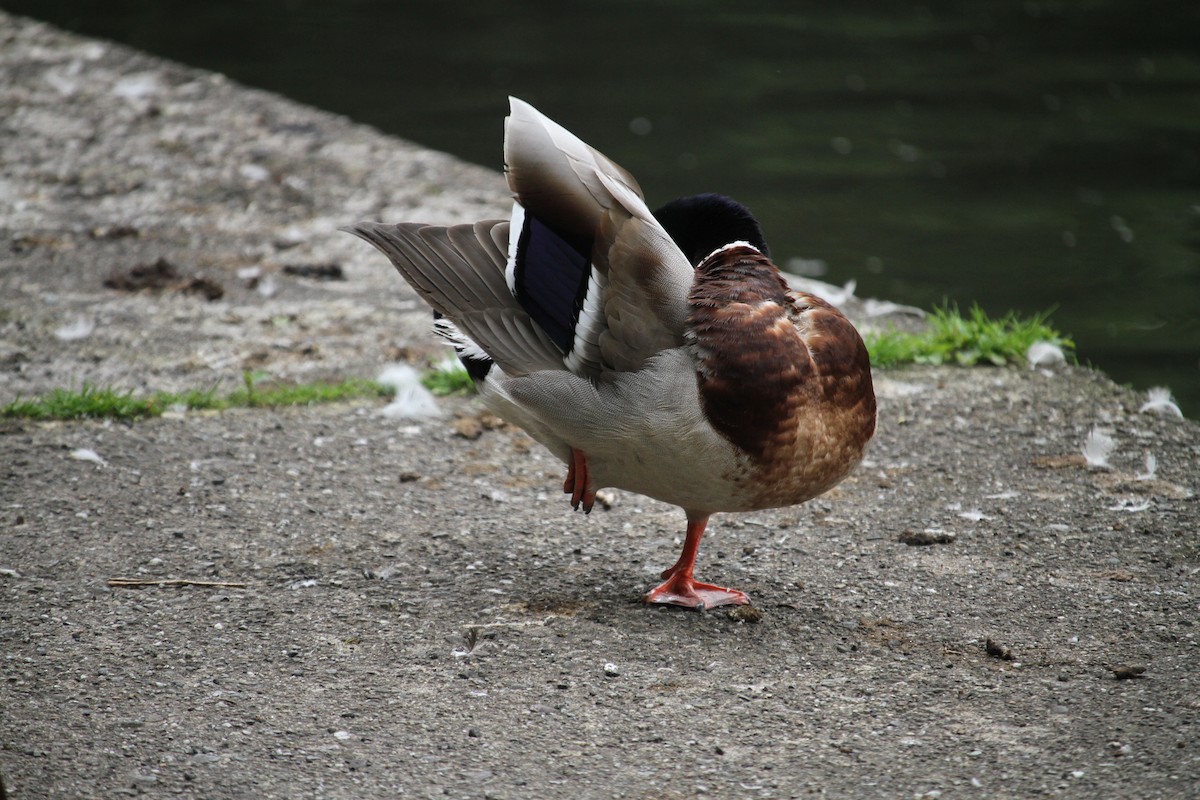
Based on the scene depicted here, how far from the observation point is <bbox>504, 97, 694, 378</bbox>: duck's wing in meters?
3.39

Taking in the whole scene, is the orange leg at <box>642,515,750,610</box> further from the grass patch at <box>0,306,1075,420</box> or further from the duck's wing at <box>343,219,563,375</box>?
the grass patch at <box>0,306,1075,420</box>

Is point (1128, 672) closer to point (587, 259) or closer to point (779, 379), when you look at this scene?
point (779, 379)

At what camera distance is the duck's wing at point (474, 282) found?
141 inches

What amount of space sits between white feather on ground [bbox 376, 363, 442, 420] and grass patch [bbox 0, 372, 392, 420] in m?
0.05

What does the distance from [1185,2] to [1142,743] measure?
14.1 metres

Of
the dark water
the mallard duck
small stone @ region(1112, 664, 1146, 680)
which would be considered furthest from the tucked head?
the dark water

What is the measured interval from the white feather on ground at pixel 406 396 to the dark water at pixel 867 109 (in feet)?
12.8

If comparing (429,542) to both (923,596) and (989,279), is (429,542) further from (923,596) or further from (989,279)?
(989,279)

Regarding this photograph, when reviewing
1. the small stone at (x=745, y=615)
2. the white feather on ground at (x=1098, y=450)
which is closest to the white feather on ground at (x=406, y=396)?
the small stone at (x=745, y=615)

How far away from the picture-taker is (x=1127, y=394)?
5.23 meters

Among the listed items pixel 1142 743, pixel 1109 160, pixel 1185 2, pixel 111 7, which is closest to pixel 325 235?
pixel 1142 743

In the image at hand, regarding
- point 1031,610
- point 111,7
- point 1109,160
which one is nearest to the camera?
point 1031,610

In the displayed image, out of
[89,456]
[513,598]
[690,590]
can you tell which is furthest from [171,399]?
[690,590]

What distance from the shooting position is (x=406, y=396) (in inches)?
201
